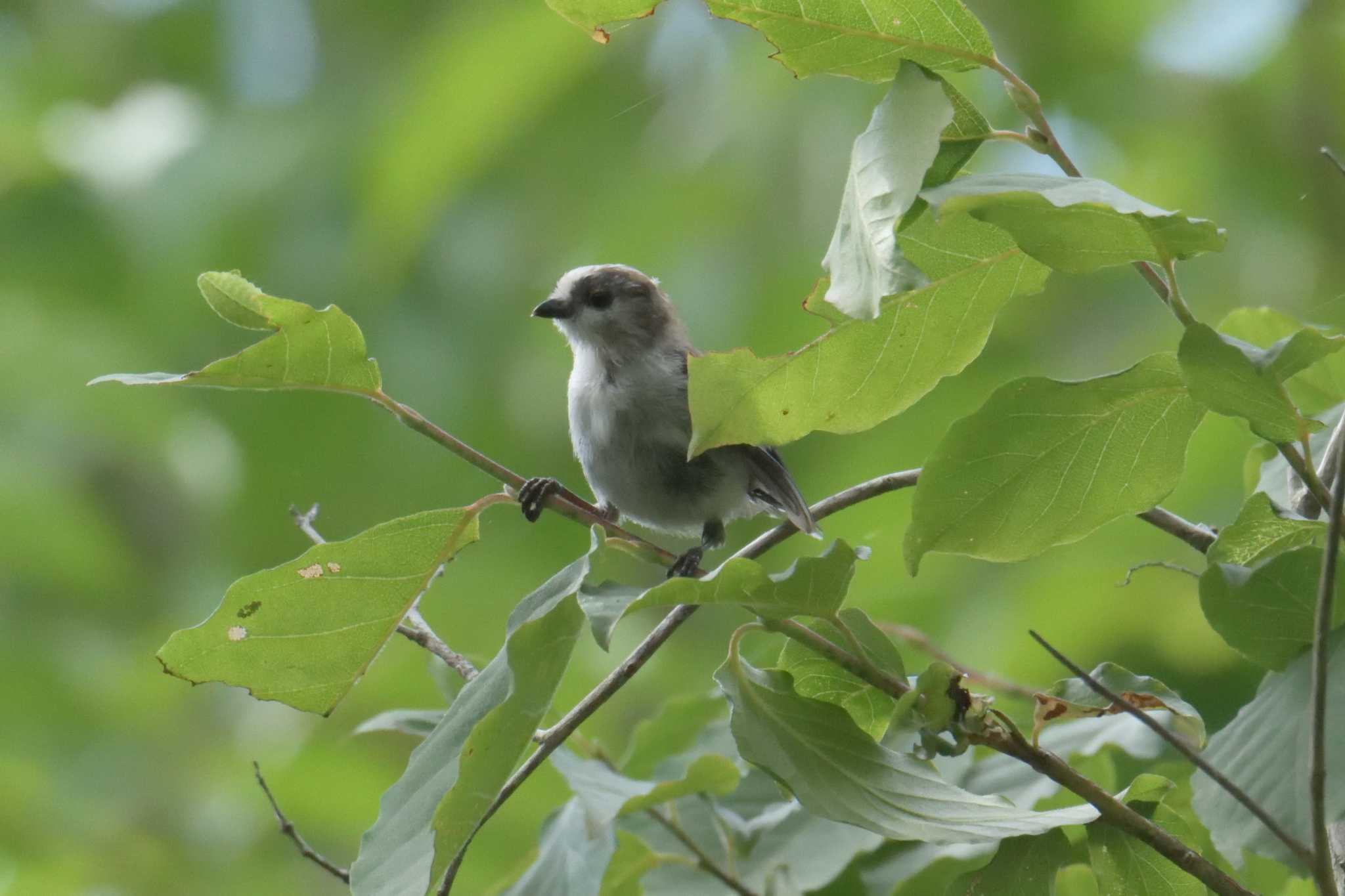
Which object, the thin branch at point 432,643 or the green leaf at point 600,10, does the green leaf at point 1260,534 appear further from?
the thin branch at point 432,643

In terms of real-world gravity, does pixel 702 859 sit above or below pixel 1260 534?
below

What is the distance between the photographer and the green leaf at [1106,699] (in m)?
1.41

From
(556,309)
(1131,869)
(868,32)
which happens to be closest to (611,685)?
(1131,869)

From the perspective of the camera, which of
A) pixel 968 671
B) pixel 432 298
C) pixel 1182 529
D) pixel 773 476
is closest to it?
pixel 1182 529

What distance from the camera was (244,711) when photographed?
5848mm

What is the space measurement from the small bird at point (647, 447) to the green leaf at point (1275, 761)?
1.71 meters

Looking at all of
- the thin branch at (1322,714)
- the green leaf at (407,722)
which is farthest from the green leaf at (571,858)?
the thin branch at (1322,714)

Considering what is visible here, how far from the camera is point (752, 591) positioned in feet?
4.23

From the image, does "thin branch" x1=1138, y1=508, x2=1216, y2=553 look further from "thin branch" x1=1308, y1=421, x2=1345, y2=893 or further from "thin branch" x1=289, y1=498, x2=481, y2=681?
"thin branch" x1=289, y1=498, x2=481, y2=681

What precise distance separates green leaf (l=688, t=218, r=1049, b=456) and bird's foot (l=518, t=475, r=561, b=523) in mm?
266

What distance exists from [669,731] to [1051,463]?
0.92 metres

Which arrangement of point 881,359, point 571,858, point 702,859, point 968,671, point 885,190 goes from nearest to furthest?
1. point 885,190
2. point 881,359
3. point 571,858
4. point 702,859
5. point 968,671

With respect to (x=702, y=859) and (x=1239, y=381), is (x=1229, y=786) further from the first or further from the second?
(x=702, y=859)

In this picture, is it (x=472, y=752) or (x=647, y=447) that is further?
(x=647, y=447)
